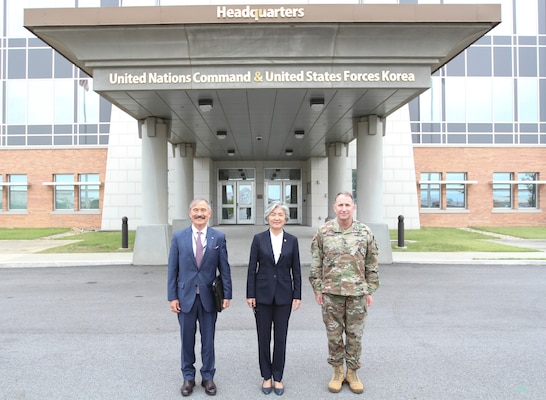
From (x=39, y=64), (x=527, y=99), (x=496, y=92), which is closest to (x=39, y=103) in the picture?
(x=39, y=64)

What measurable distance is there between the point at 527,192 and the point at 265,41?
72.1 ft

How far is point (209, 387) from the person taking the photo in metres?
4.01

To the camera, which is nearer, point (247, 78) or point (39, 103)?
point (247, 78)

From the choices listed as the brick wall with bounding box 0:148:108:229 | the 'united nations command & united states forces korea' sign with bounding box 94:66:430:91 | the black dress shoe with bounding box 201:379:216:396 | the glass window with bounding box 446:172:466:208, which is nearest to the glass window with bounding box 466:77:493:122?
the glass window with bounding box 446:172:466:208

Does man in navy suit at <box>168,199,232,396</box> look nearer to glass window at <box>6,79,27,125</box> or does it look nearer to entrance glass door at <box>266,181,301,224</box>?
entrance glass door at <box>266,181,301,224</box>

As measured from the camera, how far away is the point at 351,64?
10180 millimetres

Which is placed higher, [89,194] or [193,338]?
[89,194]

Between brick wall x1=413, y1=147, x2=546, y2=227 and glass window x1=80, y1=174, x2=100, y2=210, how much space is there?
722 inches

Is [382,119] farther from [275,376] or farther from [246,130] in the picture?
[275,376]

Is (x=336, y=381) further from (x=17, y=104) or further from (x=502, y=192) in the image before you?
(x=17, y=104)

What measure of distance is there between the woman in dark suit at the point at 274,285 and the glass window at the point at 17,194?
25405 millimetres

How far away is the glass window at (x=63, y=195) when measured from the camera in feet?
82.5

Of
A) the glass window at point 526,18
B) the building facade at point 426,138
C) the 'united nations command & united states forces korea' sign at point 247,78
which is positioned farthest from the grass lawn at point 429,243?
the glass window at point 526,18

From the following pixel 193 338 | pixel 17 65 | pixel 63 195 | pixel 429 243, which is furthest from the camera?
pixel 17 65
